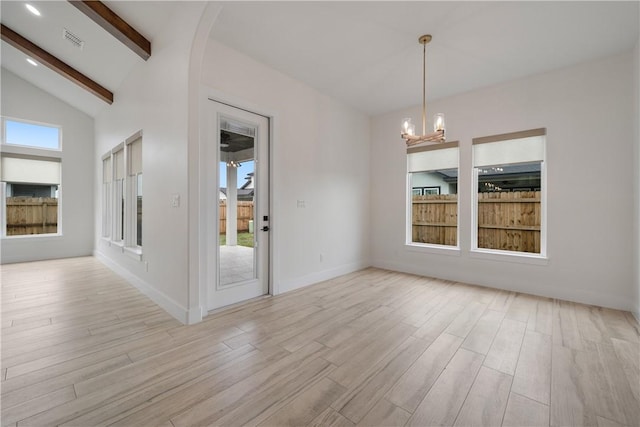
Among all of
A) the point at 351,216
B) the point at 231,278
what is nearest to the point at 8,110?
the point at 231,278

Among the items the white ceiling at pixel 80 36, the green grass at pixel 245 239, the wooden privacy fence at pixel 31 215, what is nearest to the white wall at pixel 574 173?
the green grass at pixel 245 239

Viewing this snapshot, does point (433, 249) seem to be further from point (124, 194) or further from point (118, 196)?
point (118, 196)

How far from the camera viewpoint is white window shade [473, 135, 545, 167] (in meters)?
3.74

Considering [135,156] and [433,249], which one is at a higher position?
[135,156]

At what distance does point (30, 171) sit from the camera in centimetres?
576

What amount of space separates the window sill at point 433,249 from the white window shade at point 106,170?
6.09m

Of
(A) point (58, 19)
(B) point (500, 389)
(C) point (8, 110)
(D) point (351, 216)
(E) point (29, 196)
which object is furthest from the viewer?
(E) point (29, 196)

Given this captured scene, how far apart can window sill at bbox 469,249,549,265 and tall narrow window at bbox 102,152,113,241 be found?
22.6 feet

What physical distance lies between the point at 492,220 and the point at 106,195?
292 inches

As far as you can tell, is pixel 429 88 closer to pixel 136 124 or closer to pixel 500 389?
pixel 500 389

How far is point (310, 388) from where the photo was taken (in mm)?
1760

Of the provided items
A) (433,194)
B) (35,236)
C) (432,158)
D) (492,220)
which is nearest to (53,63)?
(35,236)

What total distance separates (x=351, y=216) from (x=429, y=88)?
243 cm

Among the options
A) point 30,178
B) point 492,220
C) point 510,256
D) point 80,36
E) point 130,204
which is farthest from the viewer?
point 30,178
